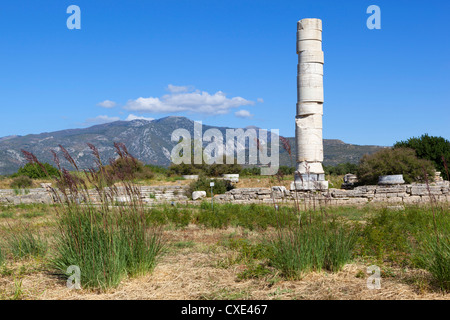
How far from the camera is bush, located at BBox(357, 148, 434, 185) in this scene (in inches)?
840

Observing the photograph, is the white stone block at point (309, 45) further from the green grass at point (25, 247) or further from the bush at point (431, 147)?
the green grass at point (25, 247)

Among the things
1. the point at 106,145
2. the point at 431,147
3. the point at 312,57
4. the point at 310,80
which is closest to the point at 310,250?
the point at 310,80

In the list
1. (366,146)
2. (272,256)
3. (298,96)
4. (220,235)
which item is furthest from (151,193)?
(366,146)

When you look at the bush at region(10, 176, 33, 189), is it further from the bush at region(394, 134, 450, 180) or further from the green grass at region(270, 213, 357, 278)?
the green grass at region(270, 213, 357, 278)

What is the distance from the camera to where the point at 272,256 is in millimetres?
5754

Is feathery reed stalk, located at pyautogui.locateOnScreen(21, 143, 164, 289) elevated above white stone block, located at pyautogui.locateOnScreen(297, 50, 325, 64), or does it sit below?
below

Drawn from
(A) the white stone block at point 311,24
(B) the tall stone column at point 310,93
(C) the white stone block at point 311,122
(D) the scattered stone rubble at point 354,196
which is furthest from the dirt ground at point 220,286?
(A) the white stone block at point 311,24

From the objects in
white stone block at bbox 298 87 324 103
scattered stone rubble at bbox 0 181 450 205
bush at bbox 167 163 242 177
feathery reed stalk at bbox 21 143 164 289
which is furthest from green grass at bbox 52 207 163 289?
bush at bbox 167 163 242 177

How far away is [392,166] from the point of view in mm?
21531

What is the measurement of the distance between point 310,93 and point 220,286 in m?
17.1

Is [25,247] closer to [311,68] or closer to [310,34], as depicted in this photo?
[311,68]

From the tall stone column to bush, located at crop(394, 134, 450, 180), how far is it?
818 cm

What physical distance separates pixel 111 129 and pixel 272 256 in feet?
648
